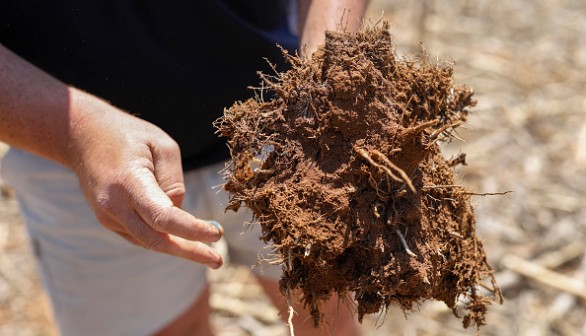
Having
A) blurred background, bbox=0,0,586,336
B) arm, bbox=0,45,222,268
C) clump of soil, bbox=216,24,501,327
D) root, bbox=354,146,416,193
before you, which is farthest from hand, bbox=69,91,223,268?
blurred background, bbox=0,0,586,336

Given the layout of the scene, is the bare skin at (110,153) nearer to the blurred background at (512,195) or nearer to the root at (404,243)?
the root at (404,243)

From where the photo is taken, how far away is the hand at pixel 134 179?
1378 mm

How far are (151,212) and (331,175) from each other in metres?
0.39

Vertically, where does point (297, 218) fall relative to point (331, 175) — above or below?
below

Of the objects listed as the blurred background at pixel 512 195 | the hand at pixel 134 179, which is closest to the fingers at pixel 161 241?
the hand at pixel 134 179

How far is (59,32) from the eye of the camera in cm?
170

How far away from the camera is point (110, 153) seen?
144 cm

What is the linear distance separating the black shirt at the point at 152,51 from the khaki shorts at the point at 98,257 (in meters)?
0.28

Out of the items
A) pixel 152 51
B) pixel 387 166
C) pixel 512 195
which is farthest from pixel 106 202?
pixel 512 195

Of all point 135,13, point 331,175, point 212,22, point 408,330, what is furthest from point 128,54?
point 408,330

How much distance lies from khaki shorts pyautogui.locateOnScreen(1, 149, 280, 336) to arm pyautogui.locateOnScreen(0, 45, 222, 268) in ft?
1.50

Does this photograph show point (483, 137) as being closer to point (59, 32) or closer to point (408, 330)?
point (408, 330)

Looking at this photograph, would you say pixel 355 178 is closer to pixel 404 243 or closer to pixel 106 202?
pixel 404 243

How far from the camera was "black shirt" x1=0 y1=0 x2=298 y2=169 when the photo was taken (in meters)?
1.69
